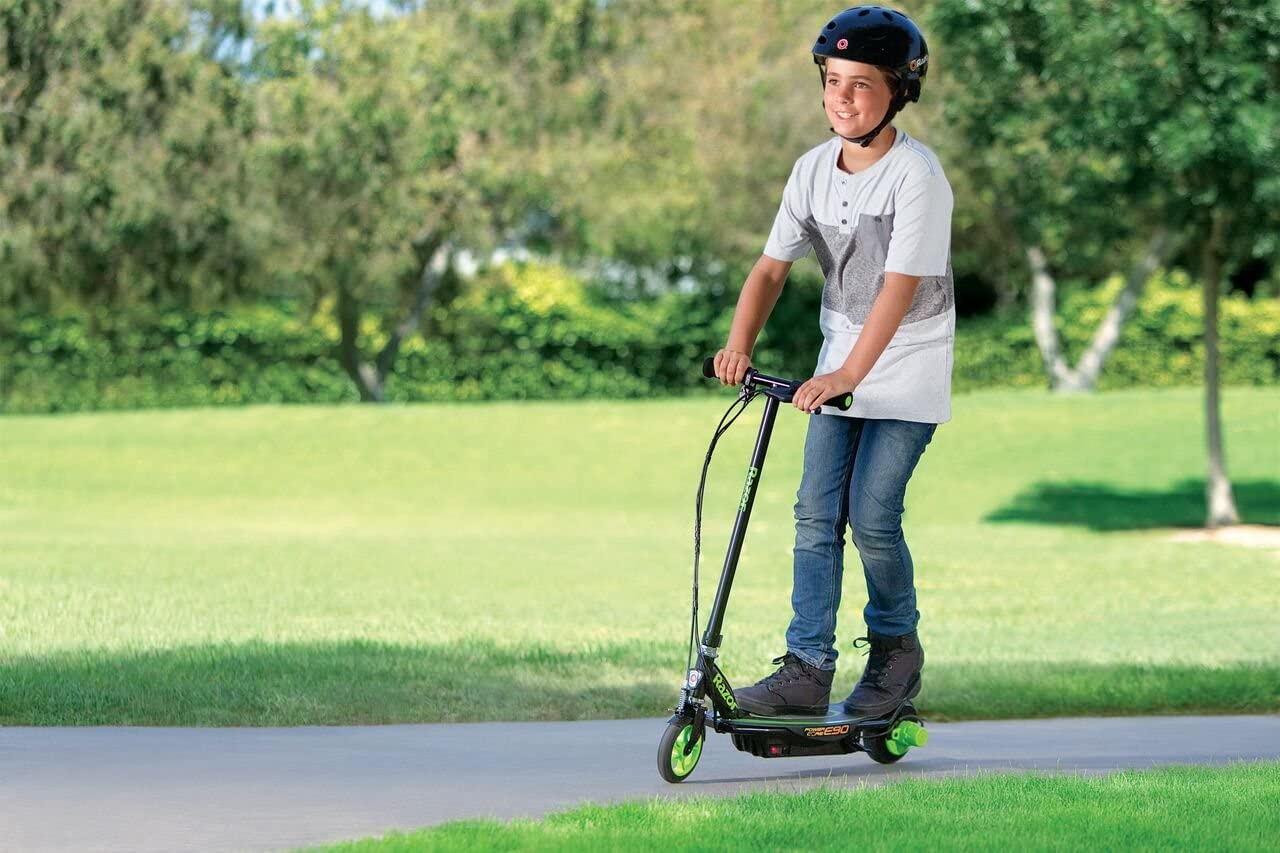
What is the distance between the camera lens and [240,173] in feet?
107

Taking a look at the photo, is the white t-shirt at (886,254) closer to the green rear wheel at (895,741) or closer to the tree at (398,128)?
the green rear wheel at (895,741)

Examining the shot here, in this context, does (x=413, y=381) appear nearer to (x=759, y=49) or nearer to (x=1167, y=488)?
(x=759, y=49)

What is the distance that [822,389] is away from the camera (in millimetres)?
5711

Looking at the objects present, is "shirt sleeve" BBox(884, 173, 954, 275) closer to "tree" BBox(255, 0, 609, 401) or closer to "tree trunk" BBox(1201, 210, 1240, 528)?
"tree trunk" BBox(1201, 210, 1240, 528)

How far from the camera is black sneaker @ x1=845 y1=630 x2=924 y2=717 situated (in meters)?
6.18

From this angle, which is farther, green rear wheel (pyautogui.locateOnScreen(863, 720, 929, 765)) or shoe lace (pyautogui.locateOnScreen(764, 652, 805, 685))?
green rear wheel (pyautogui.locateOnScreen(863, 720, 929, 765))

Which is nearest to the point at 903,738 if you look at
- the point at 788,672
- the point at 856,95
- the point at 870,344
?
the point at 788,672

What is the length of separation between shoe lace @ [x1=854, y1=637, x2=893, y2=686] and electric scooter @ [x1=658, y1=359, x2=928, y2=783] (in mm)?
121

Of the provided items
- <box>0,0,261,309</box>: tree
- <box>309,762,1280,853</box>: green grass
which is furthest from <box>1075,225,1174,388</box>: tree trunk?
<box>309,762,1280,853</box>: green grass

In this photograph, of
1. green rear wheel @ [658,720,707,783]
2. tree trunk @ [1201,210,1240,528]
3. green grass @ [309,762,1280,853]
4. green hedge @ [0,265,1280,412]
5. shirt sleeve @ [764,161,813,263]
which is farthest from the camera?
green hedge @ [0,265,1280,412]

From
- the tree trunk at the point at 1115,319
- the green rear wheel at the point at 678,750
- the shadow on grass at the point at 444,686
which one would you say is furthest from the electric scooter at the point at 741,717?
the tree trunk at the point at 1115,319

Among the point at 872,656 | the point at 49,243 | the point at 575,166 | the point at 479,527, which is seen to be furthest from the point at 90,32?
the point at 872,656

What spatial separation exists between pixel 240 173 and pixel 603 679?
25.2 m

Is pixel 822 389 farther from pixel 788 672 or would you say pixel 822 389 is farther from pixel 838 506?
pixel 788 672
